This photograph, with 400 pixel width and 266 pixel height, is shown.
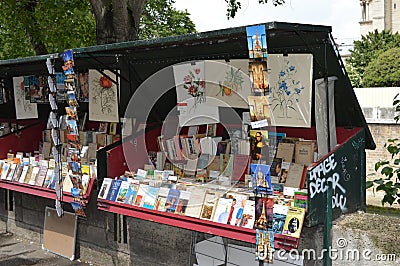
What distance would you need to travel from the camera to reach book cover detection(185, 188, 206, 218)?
5262mm

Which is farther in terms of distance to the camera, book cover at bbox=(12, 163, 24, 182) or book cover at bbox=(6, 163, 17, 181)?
book cover at bbox=(6, 163, 17, 181)

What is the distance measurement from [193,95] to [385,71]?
1338 inches

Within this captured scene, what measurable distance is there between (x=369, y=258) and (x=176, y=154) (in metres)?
3.09

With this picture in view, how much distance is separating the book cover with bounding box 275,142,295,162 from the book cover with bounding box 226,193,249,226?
0.81 meters

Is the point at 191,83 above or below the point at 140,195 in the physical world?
above

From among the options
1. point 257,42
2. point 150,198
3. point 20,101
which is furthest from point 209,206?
point 20,101

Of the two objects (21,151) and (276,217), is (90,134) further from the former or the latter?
(276,217)

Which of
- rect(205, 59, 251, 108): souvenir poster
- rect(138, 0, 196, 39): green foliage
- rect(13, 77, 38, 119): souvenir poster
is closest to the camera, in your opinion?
rect(205, 59, 251, 108): souvenir poster

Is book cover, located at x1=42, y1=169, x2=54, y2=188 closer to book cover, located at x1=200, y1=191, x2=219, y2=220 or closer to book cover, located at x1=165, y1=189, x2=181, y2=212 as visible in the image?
book cover, located at x1=165, y1=189, x2=181, y2=212

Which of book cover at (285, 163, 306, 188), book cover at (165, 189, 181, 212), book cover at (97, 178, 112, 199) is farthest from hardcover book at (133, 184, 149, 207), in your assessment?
book cover at (285, 163, 306, 188)

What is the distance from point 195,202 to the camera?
5332mm

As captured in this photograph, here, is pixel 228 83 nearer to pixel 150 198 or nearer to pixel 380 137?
pixel 150 198

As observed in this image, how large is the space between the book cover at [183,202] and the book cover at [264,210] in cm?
111

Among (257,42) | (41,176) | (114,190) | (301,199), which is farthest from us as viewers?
(41,176)
